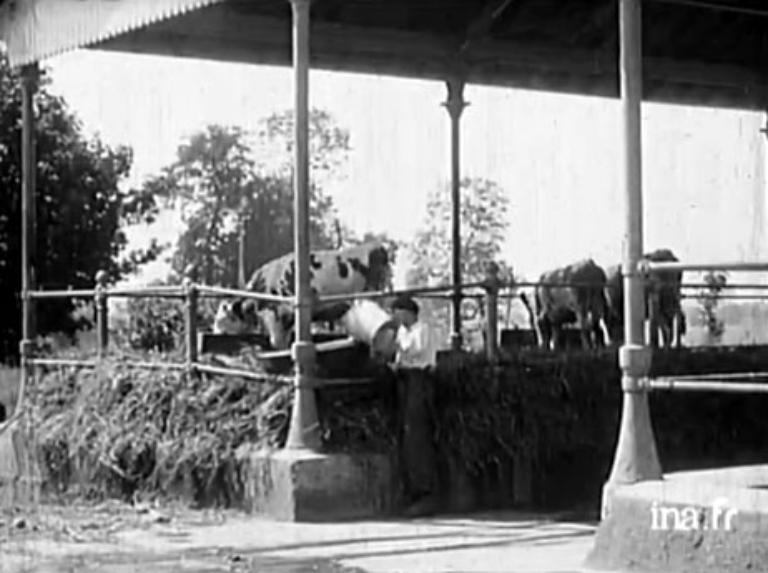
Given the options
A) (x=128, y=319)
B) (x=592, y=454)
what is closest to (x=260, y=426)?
(x=592, y=454)

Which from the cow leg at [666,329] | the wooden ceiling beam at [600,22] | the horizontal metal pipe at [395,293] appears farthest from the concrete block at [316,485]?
the wooden ceiling beam at [600,22]

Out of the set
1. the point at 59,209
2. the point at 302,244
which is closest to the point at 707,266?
the point at 302,244

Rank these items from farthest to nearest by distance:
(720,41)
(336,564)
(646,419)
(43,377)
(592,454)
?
(720,41) → (43,377) → (592,454) → (336,564) → (646,419)

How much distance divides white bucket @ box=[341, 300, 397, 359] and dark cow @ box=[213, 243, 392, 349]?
22cm

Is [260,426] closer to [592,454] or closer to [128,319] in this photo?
[592,454]

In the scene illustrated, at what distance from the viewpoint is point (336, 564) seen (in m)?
9.90

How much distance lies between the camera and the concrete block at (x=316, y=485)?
39.2 ft

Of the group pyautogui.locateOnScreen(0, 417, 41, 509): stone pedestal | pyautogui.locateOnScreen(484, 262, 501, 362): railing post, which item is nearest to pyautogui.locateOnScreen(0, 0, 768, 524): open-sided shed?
pyautogui.locateOnScreen(484, 262, 501, 362): railing post

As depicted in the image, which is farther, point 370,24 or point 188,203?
point 188,203

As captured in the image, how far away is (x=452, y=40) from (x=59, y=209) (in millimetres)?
10686

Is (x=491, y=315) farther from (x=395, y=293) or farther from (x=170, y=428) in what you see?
(x=170, y=428)

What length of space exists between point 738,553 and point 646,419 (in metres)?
1.38

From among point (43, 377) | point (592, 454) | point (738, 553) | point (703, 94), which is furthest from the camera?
point (703, 94)

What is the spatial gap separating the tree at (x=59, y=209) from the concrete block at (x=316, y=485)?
1291 centimetres
